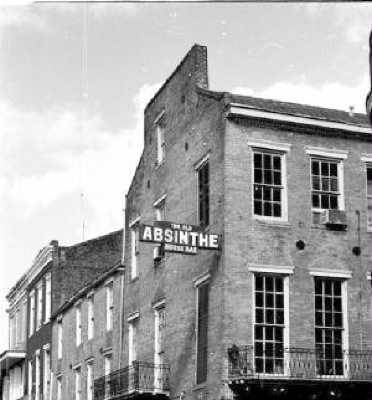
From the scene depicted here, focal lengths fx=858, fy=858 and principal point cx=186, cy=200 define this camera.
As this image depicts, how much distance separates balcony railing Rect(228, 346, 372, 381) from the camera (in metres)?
20.7

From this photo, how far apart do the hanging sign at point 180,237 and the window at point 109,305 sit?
413 inches

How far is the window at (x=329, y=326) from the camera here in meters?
21.5

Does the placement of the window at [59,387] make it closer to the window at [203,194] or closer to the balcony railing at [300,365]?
the window at [203,194]

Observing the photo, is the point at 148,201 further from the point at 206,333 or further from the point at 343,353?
the point at 343,353

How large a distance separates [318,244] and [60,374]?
61.3ft

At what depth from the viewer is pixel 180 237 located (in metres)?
21.4

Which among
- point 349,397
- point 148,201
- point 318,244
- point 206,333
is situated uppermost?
point 148,201

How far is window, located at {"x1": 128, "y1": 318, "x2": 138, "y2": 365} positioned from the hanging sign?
8156 mm

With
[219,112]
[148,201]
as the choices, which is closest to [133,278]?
[148,201]

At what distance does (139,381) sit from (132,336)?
357cm

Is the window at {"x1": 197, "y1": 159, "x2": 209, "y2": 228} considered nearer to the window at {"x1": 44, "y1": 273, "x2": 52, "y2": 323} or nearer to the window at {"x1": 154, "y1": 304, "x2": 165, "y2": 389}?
the window at {"x1": 154, "y1": 304, "x2": 165, "y2": 389}

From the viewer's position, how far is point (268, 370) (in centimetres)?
2111

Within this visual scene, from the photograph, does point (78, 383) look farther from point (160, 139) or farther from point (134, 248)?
point (160, 139)

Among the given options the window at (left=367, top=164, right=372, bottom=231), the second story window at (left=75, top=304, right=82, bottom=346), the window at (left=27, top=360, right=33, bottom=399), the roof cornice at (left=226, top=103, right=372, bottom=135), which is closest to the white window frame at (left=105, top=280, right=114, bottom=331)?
the second story window at (left=75, top=304, right=82, bottom=346)
